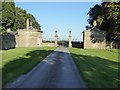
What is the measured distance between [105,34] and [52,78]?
6795cm

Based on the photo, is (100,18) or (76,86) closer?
(76,86)

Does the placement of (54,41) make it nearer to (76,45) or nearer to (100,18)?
(76,45)

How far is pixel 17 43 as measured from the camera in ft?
298

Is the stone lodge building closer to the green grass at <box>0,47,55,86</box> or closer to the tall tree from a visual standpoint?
the tall tree

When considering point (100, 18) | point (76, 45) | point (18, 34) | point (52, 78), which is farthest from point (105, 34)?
point (52, 78)

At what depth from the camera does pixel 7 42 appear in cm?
7619

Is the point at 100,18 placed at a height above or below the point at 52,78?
above

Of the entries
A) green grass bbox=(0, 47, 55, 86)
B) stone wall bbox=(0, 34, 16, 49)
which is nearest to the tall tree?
stone wall bbox=(0, 34, 16, 49)

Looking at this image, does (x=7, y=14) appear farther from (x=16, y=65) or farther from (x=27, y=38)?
(x=16, y=65)

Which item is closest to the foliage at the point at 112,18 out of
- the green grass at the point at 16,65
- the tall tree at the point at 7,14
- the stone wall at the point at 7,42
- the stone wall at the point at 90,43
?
the stone wall at the point at 90,43

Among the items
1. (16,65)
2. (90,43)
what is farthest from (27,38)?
(16,65)

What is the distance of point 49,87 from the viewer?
16.2 metres

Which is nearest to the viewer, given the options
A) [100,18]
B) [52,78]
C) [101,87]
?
[101,87]

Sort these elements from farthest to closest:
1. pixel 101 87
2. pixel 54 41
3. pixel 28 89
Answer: pixel 54 41
pixel 101 87
pixel 28 89
